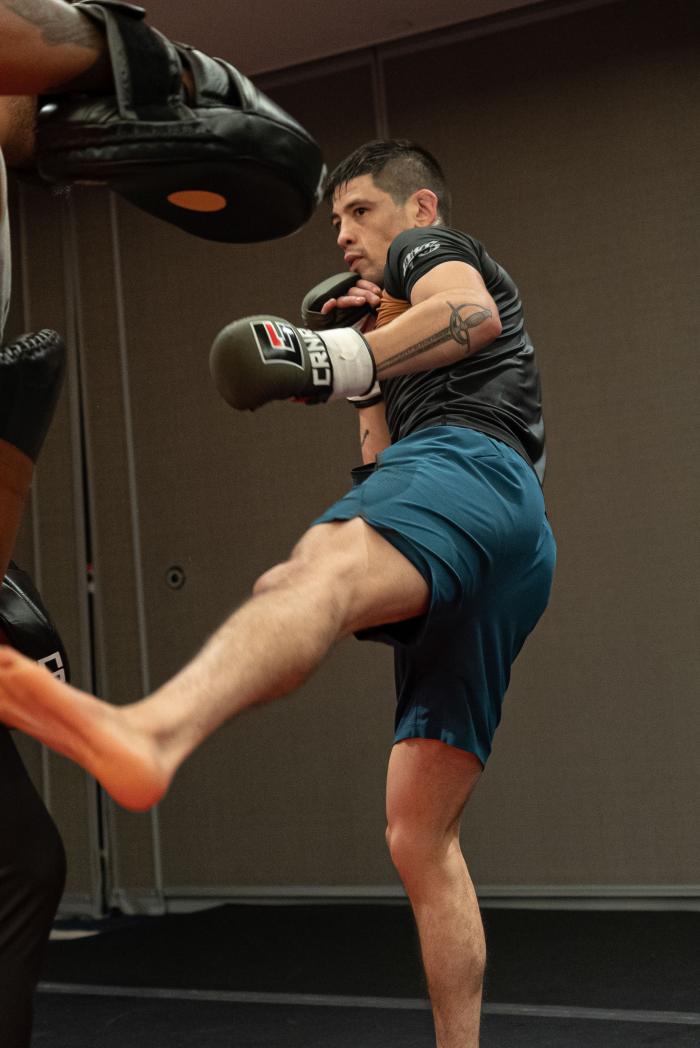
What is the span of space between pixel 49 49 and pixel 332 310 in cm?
112

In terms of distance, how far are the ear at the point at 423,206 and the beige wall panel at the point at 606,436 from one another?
5.44ft

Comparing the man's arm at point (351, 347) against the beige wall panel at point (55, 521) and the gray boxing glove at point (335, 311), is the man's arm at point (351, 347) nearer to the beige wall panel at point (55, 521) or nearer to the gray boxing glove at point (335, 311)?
the gray boxing glove at point (335, 311)

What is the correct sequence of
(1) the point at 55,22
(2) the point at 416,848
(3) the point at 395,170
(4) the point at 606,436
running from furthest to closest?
(4) the point at 606,436
(3) the point at 395,170
(2) the point at 416,848
(1) the point at 55,22

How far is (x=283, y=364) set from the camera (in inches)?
62.6

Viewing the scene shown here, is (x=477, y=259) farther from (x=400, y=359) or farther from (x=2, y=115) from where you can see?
(x=2, y=115)

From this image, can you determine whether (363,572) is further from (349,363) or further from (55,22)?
(55,22)

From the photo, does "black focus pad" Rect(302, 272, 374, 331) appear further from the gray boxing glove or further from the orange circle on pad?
the orange circle on pad

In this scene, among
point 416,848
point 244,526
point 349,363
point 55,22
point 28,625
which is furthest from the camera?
point 244,526

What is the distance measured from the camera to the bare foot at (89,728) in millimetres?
1049

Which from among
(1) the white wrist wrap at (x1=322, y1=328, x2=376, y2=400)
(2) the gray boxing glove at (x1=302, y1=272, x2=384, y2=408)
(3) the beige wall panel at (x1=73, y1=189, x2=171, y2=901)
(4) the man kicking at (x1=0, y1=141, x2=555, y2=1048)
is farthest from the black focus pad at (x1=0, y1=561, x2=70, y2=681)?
(3) the beige wall panel at (x1=73, y1=189, x2=171, y2=901)

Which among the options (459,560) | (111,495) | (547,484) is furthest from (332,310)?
(111,495)

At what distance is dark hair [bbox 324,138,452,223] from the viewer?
2.23 meters

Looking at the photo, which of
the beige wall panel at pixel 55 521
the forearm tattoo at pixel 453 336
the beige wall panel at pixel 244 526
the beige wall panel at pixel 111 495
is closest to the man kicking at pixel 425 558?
the forearm tattoo at pixel 453 336

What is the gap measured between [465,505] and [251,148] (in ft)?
2.02
